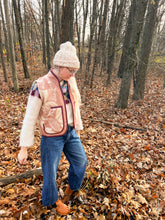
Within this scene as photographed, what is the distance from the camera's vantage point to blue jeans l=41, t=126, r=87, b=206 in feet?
5.91

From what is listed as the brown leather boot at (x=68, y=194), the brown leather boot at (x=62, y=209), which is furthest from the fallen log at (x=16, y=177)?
the brown leather boot at (x=62, y=209)

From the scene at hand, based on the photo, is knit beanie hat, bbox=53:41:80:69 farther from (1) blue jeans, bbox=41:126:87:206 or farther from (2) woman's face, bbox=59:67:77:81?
(1) blue jeans, bbox=41:126:87:206

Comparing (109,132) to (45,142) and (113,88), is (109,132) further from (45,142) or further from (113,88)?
(113,88)

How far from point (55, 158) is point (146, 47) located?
314 inches

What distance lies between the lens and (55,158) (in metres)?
1.85

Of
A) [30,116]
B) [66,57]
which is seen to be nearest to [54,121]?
[30,116]

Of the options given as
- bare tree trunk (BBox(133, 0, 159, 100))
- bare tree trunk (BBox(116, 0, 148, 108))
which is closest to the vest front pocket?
bare tree trunk (BBox(116, 0, 148, 108))

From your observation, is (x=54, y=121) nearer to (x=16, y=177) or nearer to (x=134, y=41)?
(x=16, y=177)

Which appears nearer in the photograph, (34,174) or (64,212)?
(64,212)

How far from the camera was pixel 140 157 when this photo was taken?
3.91 metres

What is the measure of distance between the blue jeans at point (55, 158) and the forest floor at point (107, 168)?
20.5 inches

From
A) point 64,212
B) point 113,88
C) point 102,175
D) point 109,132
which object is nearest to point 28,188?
point 64,212

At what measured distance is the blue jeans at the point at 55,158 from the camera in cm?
180

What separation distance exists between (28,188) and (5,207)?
451mm
